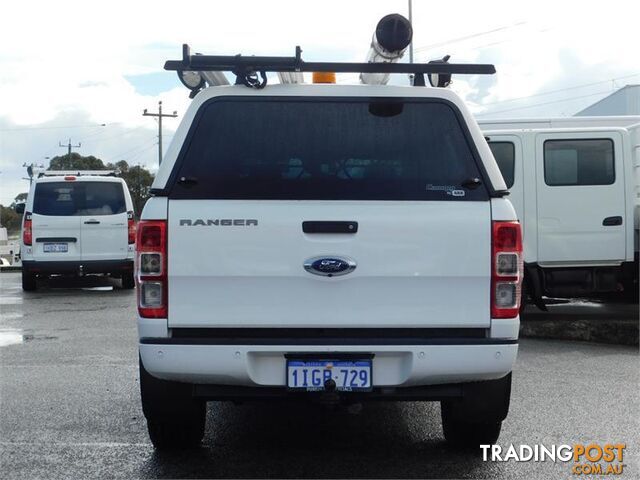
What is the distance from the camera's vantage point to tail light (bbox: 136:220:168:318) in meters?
4.02

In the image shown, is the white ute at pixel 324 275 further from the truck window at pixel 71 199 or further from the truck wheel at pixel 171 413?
the truck window at pixel 71 199

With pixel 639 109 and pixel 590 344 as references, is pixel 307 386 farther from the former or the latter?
pixel 639 109

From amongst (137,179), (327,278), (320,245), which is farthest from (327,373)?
(137,179)

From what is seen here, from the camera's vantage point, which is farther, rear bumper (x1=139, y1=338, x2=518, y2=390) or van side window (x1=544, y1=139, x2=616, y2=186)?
van side window (x1=544, y1=139, x2=616, y2=186)

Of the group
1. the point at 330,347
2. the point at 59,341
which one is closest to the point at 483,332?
the point at 330,347

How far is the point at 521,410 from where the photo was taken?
573 centimetres

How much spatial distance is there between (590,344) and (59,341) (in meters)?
5.71

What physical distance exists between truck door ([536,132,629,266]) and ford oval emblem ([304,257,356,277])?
6.02m

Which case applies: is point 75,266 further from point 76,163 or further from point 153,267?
point 76,163

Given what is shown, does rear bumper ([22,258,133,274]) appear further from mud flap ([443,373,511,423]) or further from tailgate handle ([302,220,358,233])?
tailgate handle ([302,220,358,233])

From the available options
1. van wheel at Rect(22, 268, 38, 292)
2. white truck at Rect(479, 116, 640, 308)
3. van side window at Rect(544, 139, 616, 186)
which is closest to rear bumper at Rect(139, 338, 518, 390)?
Result: white truck at Rect(479, 116, 640, 308)

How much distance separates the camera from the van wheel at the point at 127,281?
47.3 feet

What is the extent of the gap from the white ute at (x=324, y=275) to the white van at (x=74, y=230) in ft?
33.4

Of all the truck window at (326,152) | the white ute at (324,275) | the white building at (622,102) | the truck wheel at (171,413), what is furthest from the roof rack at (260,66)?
the white building at (622,102)
